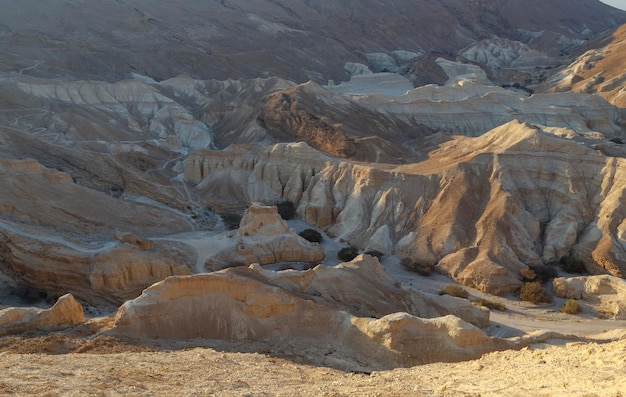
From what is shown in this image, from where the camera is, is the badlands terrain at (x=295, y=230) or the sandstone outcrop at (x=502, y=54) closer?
the badlands terrain at (x=295, y=230)

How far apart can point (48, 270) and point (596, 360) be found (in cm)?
2358

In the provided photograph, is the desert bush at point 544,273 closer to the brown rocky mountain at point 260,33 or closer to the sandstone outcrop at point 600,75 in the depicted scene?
the sandstone outcrop at point 600,75

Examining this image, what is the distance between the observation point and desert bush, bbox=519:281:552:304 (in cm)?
2928

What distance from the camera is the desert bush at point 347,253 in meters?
34.8

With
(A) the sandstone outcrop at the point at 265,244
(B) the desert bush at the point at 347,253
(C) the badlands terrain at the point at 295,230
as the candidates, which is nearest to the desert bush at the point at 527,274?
(C) the badlands terrain at the point at 295,230

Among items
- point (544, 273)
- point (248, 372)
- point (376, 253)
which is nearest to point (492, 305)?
point (544, 273)

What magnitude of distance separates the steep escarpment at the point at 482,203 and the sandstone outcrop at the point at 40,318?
20374mm

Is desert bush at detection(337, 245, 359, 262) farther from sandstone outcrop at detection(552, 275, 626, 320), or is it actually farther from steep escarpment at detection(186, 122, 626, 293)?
sandstone outcrop at detection(552, 275, 626, 320)

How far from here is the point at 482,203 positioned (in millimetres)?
36031

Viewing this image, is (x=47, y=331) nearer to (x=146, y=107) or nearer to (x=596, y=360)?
(x=596, y=360)

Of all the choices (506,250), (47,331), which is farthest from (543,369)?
(506,250)

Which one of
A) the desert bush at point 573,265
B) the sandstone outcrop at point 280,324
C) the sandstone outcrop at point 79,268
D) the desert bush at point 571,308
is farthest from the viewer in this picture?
the desert bush at point 573,265

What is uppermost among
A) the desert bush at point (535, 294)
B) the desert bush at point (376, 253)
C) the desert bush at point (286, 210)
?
the desert bush at point (535, 294)

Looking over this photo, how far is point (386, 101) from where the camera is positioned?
65500 millimetres
